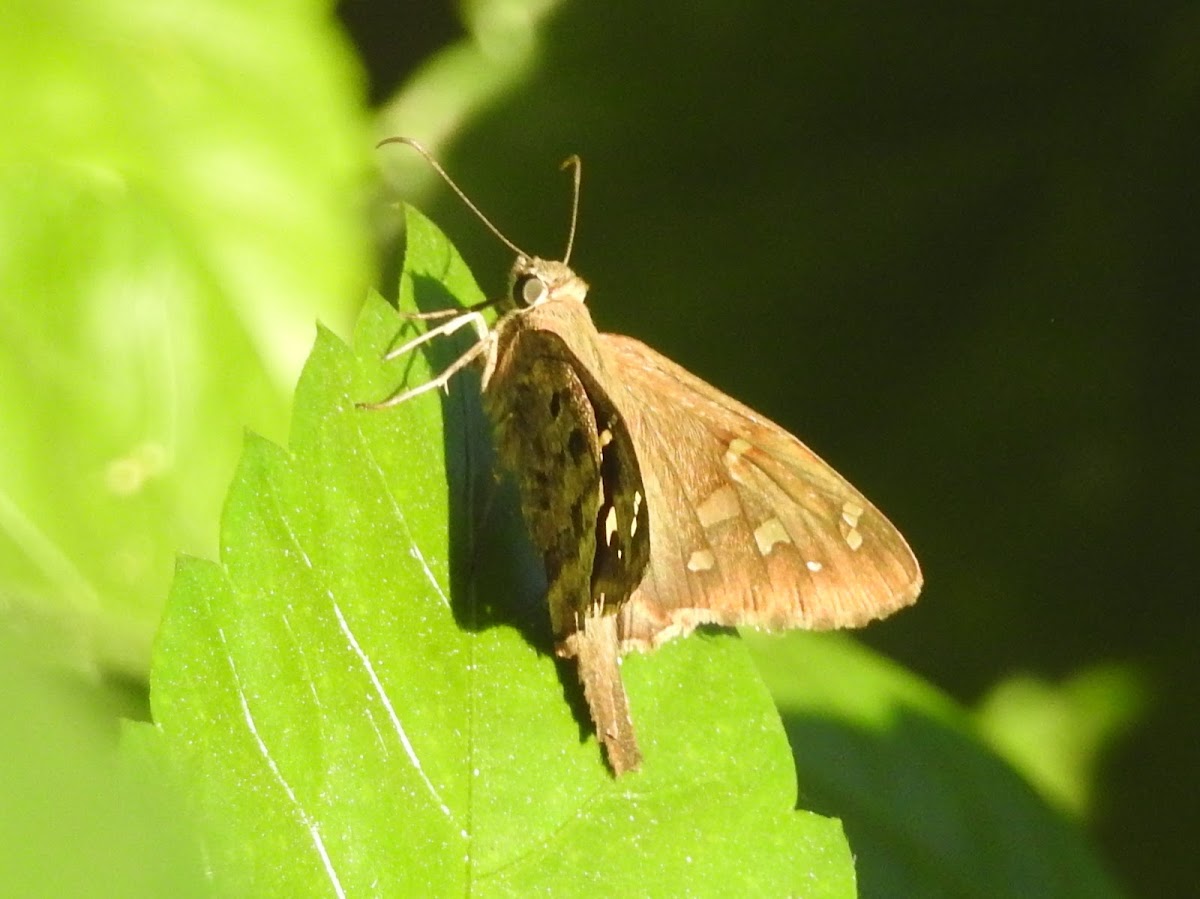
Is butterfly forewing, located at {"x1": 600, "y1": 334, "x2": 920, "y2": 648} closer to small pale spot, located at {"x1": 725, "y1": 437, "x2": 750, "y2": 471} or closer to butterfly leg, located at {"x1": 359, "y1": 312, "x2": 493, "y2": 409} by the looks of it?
small pale spot, located at {"x1": 725, "y1": 437, "x2": 750, "y2": 471}

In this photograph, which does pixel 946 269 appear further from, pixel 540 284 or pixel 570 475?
pixel 570 475

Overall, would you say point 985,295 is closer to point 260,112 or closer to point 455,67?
point 455,67

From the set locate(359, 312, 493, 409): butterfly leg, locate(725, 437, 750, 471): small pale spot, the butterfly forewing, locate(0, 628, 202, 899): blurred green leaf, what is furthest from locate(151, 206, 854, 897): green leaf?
locate(0, 628, 202, 899): blurred green leaf

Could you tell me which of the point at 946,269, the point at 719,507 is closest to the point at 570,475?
the point at 719,507

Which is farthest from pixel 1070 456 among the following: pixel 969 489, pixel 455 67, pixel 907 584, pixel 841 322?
pixel 455 67

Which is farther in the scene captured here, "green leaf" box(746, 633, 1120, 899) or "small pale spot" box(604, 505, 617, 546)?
"green leaf" box(746, 633, 1120, 899)

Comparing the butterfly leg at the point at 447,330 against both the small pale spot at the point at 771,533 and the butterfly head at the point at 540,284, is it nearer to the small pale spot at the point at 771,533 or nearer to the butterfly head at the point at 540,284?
the butterfly head at the point at 540,284

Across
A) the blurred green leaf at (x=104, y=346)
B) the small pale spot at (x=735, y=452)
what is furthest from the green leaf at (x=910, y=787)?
the blurred green leaf at (x=104, y=346)
